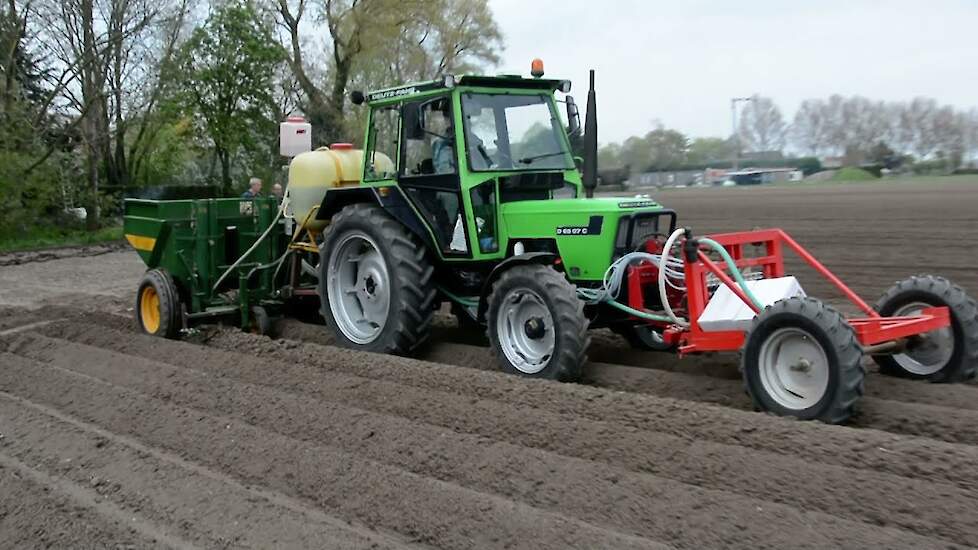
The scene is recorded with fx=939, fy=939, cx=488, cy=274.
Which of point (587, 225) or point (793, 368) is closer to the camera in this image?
point (793, 368)

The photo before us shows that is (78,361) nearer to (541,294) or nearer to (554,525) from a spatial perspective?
(541,294)

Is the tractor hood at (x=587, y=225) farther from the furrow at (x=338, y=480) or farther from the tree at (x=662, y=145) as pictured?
the tree at (x=662, y=145)

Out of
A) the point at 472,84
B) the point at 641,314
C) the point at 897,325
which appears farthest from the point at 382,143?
the point at 897,325

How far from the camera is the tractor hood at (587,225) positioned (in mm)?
6680

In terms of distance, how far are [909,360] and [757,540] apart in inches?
122

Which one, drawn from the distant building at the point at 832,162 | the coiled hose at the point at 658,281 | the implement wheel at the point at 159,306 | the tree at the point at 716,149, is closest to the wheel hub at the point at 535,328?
the coiled hose at the point at 658,281

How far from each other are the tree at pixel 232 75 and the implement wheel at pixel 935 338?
2377cm

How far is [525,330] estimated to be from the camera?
6.67 m

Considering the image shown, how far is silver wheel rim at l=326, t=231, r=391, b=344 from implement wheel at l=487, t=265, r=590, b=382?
1545 mm

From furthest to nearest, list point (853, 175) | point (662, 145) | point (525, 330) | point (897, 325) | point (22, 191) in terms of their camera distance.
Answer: point (853, 175), point (662, 145), point (22, 191), point (525, 330), point (897, 325)

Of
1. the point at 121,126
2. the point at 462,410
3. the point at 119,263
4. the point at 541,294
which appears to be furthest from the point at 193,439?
the point at 121,126

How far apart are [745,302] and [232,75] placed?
79.2 ft

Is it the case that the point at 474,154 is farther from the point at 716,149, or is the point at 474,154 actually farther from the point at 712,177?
the point at 716,149

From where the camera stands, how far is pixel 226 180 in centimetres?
2873
